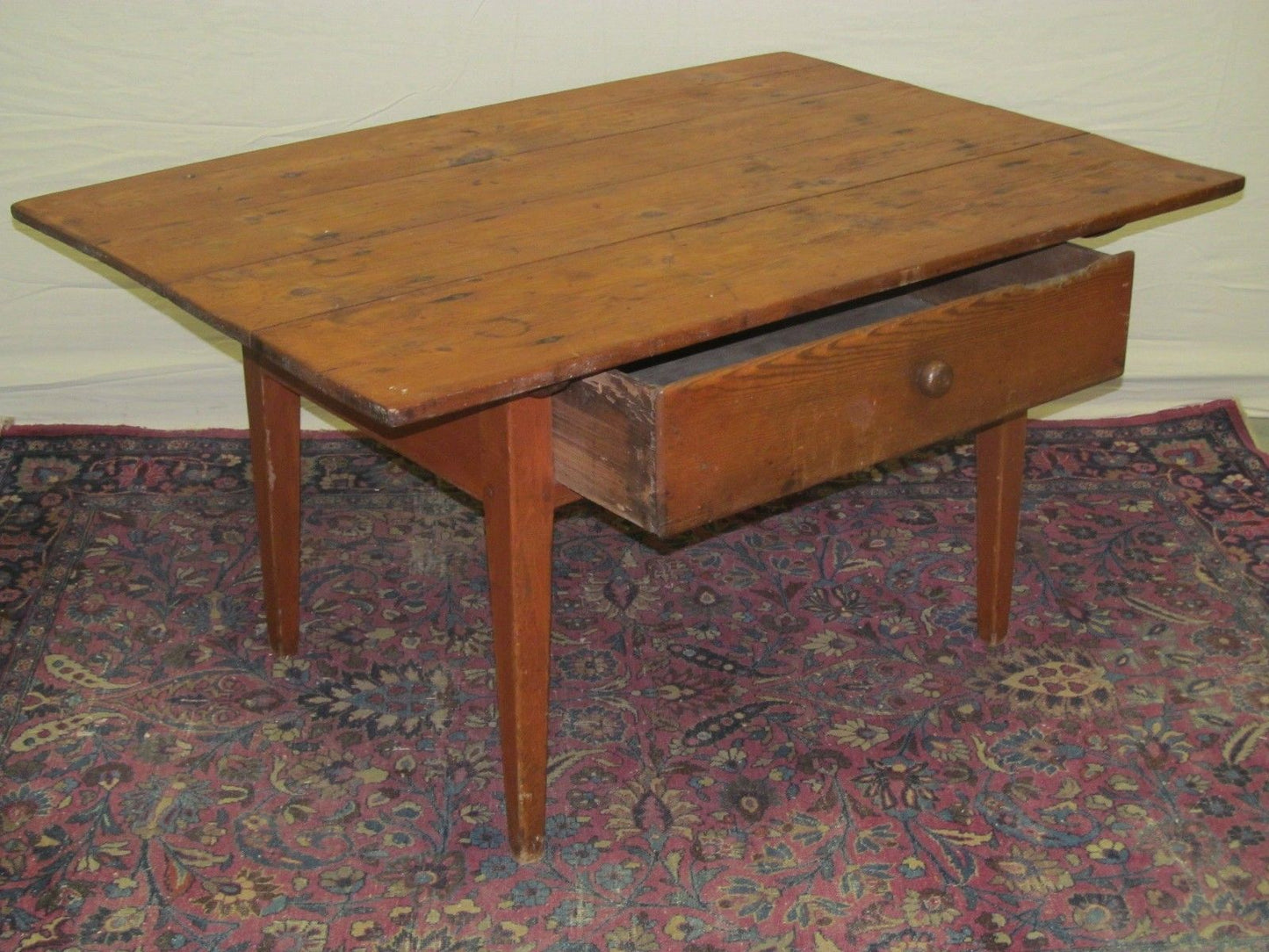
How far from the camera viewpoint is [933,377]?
1.51m

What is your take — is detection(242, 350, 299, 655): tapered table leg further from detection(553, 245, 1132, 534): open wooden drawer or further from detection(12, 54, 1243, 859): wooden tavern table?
detection(553, 245, 1132, 534): open wooden drawer

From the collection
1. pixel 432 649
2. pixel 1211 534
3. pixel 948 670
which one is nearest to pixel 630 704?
pixel 432 649

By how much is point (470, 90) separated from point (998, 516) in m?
1.00

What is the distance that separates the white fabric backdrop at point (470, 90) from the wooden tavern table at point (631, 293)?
428mm

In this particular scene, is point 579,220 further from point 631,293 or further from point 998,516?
point 998,516

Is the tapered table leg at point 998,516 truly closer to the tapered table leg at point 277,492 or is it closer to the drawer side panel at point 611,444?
the drawer side panel at point 611,444

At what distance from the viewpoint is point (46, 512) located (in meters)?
2.29

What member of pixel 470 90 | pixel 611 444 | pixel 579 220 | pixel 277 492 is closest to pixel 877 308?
pixel 579 220

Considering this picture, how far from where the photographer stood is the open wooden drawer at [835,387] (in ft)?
4.50

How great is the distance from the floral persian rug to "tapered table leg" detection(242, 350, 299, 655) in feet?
0.22

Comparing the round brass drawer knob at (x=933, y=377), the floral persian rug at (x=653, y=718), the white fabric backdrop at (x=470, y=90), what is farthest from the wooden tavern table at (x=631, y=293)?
the white fabric backdrop at (x=470, y=90)

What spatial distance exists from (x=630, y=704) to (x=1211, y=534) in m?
0.90

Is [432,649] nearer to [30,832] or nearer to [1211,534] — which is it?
[30,832]

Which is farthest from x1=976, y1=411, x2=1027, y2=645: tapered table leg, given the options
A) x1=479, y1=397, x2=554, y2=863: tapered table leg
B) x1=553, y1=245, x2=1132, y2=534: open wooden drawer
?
x1=479, y1=397, x2=554, y2=863: tapered table leg
